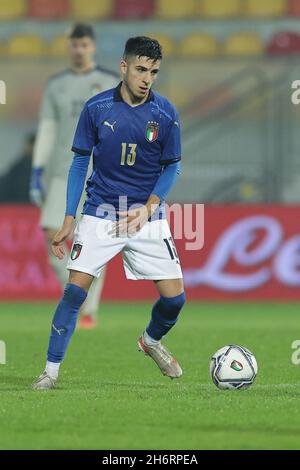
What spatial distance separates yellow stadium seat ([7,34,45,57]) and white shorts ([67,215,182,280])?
9842 mm

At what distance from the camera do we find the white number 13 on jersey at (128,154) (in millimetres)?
7750

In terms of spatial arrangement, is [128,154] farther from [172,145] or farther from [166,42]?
[166,42]

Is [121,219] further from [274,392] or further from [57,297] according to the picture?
[57,297]

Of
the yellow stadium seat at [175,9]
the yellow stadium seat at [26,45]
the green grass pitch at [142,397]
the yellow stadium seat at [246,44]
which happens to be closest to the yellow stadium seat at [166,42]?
the yellow stadium seat at [175,9]

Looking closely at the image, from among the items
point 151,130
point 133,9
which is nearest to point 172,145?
point 151,130

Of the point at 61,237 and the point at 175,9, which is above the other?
the point at 175,9

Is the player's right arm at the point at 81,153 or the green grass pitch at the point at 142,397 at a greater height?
the player's right arm at the point at 81,153

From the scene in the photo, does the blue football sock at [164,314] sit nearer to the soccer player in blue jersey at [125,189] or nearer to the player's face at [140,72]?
the soccer player in blue jersey at [125,189]

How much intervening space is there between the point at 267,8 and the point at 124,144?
10.5 m

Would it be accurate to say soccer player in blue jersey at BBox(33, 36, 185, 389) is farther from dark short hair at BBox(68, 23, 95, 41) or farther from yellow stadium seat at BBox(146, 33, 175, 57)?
yellow stadium seat at BBox(146, 33, 175, 57)

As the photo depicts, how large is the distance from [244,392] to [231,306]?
758 cm

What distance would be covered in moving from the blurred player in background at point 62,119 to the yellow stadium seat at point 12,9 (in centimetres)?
641

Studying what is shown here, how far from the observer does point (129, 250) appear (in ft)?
25.7
